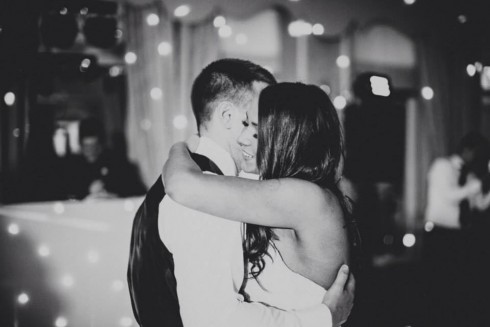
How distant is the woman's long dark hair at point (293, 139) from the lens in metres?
1.36

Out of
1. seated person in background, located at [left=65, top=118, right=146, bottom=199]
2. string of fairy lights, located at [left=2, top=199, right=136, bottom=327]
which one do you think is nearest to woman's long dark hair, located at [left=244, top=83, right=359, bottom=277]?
string of fairy lights, located at [left=2, top=199, right=136, bottom=327]

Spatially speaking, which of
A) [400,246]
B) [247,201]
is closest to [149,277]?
[247,201]

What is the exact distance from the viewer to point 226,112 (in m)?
1.44

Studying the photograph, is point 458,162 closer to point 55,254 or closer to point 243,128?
point 243,128

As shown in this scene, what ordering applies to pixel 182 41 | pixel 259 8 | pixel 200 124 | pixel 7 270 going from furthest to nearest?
pixel 259 8 < pixel 182 41 < pixel 7 270 < pixel 200 124

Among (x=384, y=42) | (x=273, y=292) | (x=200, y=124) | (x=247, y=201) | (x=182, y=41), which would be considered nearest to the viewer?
(x=247, y=201)

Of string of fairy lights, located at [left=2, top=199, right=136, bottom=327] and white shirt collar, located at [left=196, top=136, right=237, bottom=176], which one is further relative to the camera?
string of fairy lights, located at [left=2, top=199, right=136, bottom=327]

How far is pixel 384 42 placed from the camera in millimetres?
5039

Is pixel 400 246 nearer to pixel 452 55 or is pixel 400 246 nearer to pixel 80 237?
pixel 452 55

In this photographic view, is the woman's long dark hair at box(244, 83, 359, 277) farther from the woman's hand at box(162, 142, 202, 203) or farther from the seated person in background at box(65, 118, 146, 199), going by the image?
the seated person in background at box(65, 118, 146, 199)

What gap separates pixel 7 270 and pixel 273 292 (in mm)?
2222

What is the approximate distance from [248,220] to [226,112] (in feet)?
1.35

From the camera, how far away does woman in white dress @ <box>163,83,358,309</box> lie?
4.21 feet

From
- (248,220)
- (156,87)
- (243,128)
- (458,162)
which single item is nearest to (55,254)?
(156,87)
